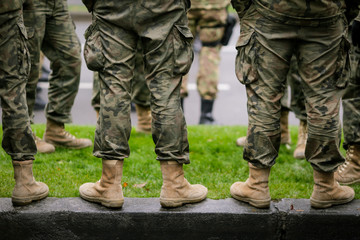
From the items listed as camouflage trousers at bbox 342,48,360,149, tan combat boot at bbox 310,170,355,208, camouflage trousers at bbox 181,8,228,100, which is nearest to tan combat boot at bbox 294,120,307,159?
camouflage trousers at bbox 342,48,360,149

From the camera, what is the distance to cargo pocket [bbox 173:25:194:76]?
392cm

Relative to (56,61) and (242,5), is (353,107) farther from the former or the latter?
(56,61)

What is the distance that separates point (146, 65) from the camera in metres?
4.03

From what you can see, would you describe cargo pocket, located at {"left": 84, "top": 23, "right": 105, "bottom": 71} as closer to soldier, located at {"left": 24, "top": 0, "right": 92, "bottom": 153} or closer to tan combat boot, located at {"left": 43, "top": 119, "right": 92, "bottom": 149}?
soldier, located at {"left": 24, "top": 0, "right": 92, "bottom": 153}

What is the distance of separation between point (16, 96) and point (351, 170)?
2845 millimetres

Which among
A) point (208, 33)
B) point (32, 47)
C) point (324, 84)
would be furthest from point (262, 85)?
point (208, 33)

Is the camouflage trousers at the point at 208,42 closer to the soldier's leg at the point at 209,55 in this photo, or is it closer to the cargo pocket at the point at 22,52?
the soldier's leg at the point at 209,55

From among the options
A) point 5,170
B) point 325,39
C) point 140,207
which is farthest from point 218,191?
point 5,170

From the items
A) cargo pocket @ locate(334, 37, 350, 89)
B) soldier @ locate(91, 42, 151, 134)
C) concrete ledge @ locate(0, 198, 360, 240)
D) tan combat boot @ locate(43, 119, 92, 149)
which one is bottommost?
concrete ledge @ locate(0, 198, 360, 240)

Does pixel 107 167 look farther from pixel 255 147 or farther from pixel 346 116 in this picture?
pixel 346 116

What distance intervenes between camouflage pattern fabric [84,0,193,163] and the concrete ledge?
426 mm

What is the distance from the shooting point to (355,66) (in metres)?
4.76

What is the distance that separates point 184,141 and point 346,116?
159 cm

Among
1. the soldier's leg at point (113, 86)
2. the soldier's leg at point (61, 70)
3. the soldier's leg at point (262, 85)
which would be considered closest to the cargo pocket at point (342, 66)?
the soldier's leg at point (262, 85)
